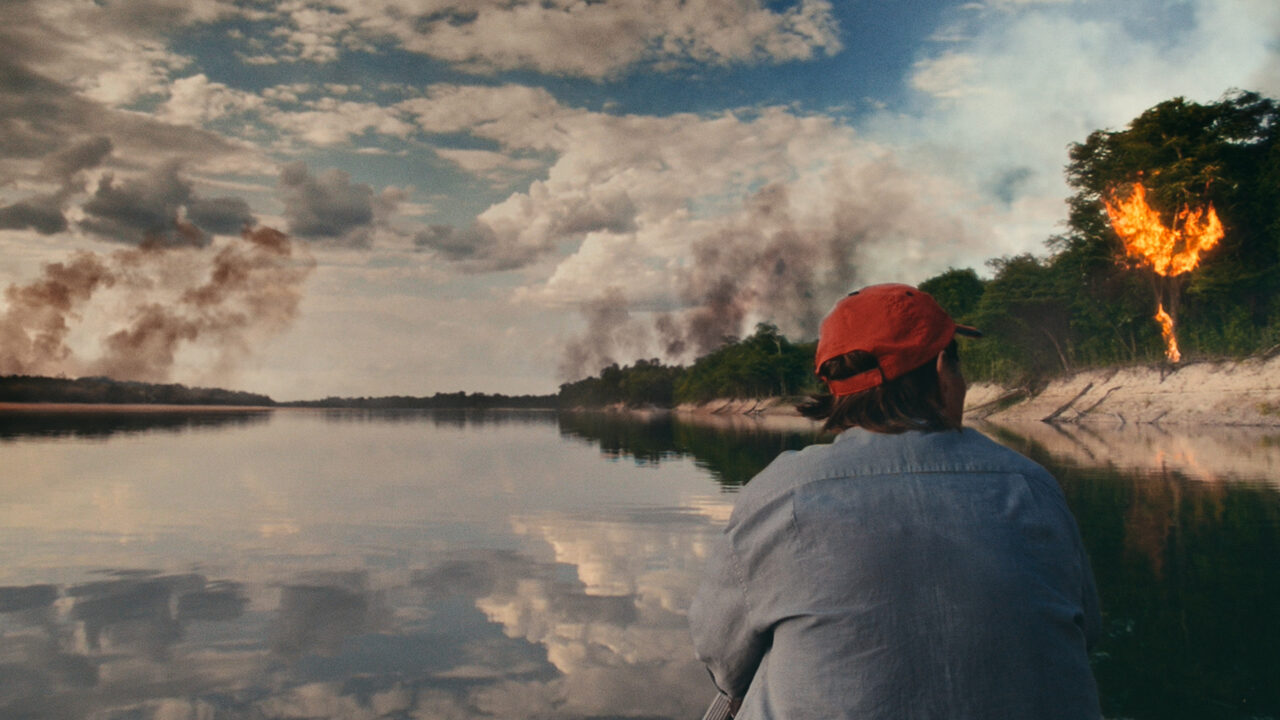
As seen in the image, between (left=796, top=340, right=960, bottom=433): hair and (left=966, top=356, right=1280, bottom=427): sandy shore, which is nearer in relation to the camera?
(left=796, top=340, right=960, bottom=433): hair

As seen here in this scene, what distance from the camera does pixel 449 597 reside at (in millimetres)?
7859

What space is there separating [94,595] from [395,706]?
16.4 ft

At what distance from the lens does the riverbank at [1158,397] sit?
138ft

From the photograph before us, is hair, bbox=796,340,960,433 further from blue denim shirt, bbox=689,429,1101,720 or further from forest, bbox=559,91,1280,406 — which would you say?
forest, bbox=559,91,1280,406

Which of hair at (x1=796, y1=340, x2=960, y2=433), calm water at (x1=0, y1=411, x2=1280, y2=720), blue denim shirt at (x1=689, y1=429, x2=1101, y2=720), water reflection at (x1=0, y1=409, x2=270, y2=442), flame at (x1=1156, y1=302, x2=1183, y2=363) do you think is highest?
flame at (x1=1156, y1=302, x2=1183, y2=363)

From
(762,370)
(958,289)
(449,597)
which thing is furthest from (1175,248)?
(762,370)

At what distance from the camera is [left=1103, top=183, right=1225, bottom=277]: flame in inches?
1893

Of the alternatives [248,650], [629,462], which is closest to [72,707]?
[248,650]

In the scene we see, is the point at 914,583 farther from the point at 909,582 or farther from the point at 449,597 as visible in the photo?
the point at 449,597

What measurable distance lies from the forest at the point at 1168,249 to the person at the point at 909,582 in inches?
1764

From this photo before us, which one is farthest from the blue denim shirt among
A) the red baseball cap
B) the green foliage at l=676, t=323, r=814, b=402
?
the green foliage at l=676, t=323, r=814, b=402

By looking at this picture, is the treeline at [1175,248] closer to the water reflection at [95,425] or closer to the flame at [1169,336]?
the flame at [1169,336]

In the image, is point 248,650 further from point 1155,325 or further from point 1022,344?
point 1022,344

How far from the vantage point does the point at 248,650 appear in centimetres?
628
